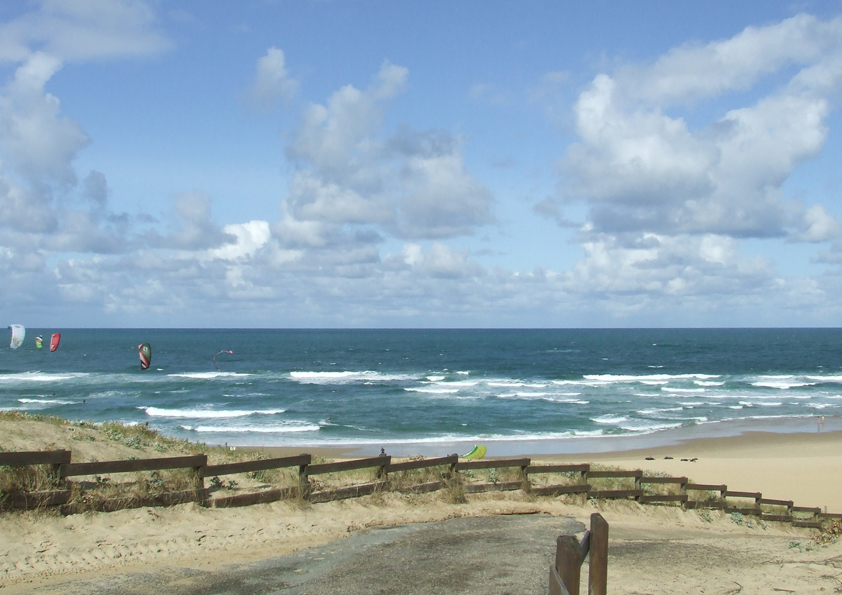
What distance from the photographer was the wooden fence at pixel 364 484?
30.9ft

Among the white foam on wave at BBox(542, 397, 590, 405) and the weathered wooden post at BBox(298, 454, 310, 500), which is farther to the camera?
the white foam on wave at BBox(542, 397, 590, 405)

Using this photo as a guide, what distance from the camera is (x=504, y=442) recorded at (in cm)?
3438

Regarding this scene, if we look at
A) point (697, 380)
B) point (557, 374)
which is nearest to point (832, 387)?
point (697, 380)

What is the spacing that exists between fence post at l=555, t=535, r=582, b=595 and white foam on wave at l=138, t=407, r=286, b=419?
40602 mm

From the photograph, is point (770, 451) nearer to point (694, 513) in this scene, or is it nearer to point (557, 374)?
point (694, 513)

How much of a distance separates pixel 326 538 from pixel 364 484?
216 cm

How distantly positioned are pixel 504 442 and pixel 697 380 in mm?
40371

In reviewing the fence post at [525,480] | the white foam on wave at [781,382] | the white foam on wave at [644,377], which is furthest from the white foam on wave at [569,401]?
the fence post at [525,480]

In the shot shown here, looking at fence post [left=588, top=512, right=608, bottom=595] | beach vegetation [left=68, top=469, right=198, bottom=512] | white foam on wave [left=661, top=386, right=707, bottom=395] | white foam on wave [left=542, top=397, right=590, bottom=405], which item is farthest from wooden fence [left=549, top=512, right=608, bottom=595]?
white foam on wave [left=661, top=386, right=707, bottom=395]

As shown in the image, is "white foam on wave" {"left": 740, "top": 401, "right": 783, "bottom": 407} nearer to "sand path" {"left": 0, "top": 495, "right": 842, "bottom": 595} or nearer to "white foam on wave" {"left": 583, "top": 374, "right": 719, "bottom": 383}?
"white foam on wave" {"left": 583, "top": 374, "right": 719, "bottom": 383}

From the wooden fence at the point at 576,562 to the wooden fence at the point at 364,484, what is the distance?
7392 millimetres

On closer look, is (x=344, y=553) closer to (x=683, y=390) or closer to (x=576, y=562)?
(x=576, y=562)

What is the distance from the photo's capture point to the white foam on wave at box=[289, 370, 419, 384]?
66.4 meters

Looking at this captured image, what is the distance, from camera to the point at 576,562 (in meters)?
3.97
